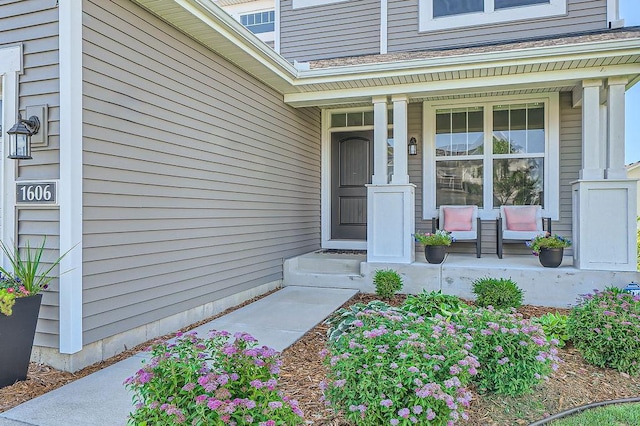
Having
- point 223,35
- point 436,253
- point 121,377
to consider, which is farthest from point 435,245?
point 121,377

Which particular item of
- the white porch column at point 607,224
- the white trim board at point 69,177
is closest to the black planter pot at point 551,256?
the white porch column at point 607,224

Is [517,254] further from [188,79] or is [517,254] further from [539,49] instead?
[188,79]

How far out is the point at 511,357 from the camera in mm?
2523

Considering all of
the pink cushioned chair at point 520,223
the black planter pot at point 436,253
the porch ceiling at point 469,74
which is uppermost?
the porch ceiling at point 469,74

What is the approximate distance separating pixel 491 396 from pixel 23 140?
11.5 ft

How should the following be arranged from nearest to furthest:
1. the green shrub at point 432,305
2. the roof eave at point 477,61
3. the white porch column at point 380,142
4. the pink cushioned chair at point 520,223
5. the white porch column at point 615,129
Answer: the green shrub at point 432,305, the roof eave at point 477,61, the white porch column at point 615,129, the white porch column at point 380,142, the pink cushioned chair at point 520,223

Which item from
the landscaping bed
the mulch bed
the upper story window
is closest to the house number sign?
the mulch bed

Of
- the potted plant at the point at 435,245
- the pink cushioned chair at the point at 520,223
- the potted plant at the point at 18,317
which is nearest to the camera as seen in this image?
the potted plant at the point at 18,317

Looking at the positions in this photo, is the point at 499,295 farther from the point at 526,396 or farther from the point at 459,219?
the point at 459,219

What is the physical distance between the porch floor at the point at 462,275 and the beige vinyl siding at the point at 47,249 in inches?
134

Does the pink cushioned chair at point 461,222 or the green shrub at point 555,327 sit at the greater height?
the pink cushioned chair at point 461,222

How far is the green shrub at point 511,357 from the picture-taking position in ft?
8.18

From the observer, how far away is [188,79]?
417cm

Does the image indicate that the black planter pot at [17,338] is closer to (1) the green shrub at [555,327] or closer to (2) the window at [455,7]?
(1) the green shrub at [555,327]
